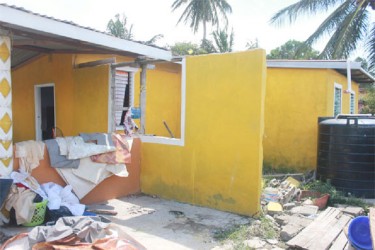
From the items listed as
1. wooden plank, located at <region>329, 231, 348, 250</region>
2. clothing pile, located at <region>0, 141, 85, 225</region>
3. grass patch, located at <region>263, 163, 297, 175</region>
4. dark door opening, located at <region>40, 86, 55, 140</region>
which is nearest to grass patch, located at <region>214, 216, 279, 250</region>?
wooden plank, located at <region>329, 231, 348, 250</region>

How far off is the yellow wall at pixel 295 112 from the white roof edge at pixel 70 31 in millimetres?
4510

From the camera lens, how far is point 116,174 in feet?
21.1

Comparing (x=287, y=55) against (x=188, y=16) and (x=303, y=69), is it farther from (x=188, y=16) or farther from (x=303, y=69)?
(x=303, y=69)

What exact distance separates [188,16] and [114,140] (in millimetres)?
20802

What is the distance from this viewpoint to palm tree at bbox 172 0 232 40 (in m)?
25.0

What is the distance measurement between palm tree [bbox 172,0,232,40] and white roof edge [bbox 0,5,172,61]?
62.9 feet

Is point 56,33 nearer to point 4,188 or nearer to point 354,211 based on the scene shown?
point 4,188

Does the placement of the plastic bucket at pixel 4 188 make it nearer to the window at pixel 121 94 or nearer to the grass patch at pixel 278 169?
the window at pixel 121 94

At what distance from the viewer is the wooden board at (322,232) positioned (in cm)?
450

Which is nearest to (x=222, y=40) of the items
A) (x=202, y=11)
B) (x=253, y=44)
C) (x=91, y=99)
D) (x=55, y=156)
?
(x=202, y=11)

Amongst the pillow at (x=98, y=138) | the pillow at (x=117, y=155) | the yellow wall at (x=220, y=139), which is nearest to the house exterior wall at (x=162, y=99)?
the pillow at (x=117, y=155)

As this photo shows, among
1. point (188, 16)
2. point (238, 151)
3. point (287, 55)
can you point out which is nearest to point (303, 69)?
point (238, 151)

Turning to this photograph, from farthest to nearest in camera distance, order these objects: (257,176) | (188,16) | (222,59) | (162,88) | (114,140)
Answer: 1. (188,16)
2. (162,88)
3. (114,140)
4. (222,59)
5. (257,176)

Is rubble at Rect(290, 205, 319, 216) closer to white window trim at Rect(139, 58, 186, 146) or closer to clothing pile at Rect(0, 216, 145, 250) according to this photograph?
white window trim at Rect(139, 58, 186, 146)
